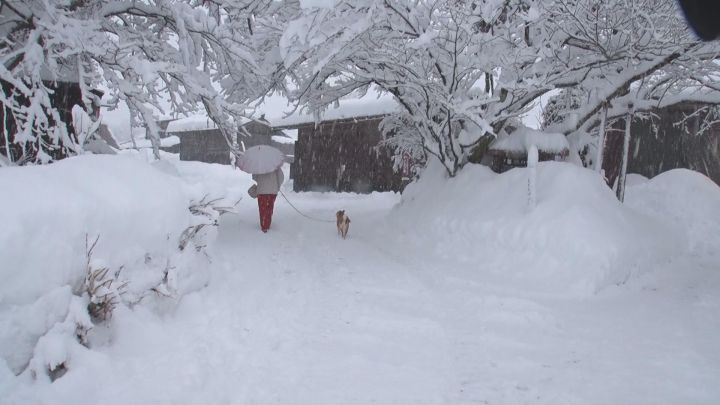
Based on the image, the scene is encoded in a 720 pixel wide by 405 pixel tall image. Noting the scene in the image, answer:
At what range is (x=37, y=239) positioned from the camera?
9.05ft

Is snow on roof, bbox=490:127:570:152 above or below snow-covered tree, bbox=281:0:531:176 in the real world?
below

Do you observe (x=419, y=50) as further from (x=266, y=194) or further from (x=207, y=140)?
(x=207, y=140)

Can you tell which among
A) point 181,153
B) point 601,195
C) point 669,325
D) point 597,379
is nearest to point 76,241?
point 597,379

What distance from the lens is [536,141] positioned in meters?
8.91

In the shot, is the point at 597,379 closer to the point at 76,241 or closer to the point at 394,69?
the point at 76,241

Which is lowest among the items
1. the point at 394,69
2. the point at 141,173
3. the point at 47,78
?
the point at 141,173

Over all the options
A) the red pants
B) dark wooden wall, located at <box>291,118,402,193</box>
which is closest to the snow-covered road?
the red pants

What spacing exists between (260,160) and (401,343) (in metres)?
6.08

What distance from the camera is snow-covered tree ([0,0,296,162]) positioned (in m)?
5.27

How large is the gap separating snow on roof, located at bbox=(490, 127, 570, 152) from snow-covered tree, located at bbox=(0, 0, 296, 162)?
16.1 feet

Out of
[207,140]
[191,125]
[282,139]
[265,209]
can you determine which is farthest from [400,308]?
[191,125]

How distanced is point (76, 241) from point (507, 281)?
4922 mm

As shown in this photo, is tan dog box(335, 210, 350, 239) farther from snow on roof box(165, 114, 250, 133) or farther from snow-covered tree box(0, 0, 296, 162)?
snow on roof box(165, 114, 250, 133)

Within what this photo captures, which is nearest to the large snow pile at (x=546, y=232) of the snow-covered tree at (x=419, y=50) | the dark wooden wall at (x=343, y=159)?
the snow-covered tree at (x=419, y=50)
